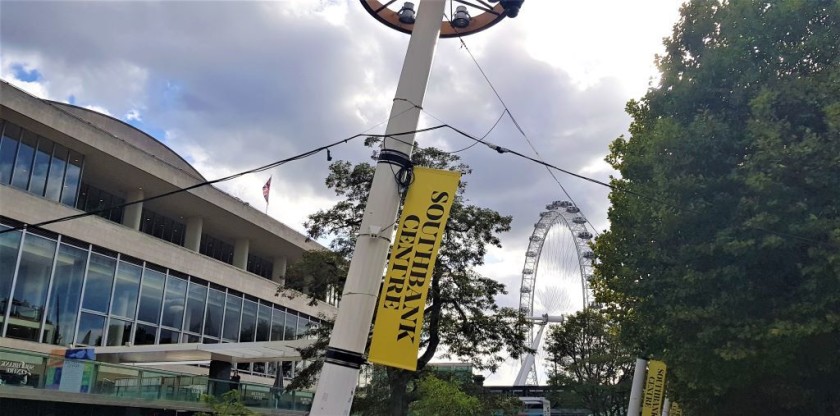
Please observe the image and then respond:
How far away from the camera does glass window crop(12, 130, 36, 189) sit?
87.5 ft

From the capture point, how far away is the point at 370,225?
29.8 feet

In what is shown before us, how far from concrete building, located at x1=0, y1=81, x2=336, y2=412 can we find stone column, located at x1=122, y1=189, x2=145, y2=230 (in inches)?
2.4

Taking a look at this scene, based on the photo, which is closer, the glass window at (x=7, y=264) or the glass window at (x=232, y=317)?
the glass window at (x=7, y=264)

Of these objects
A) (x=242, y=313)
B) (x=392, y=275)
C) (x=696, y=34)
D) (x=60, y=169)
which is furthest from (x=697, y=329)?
(x=242, y=313)

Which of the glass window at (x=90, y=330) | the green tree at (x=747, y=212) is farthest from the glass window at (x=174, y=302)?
the green tree at (x=747, y=212)

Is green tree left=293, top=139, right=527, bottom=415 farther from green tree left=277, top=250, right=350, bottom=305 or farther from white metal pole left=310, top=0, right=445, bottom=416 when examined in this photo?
white metal pole left=310, top=0, right=445, bottom=416

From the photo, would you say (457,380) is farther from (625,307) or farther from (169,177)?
(169,177)

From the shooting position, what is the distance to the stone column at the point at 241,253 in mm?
43750

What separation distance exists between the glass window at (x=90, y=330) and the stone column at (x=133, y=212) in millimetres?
5256

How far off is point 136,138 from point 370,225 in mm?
33205

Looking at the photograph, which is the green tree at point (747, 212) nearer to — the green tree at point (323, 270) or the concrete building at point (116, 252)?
the green tree at point (323, 270)

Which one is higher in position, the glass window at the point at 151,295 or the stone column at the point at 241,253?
the stone column at the point at 241,253

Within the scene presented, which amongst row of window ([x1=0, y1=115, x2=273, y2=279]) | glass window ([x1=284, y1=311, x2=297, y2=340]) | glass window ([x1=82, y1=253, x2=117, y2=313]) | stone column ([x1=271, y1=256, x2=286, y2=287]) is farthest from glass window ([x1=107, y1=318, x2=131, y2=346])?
stone column ([x1=271, y1=256, x2=286, y2=287])

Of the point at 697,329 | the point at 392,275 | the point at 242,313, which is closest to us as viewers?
the point at 392,275
